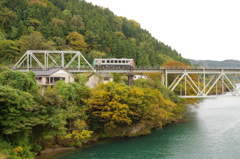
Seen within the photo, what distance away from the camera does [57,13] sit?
6850cm

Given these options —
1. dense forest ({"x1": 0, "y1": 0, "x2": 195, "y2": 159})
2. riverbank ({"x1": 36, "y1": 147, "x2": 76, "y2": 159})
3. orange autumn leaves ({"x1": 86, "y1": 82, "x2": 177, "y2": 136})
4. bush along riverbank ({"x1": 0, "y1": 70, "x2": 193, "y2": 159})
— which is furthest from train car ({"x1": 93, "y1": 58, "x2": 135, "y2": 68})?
riverbank ({"x1": 36, "y1": 147, "x2": 76, "y2": 159})

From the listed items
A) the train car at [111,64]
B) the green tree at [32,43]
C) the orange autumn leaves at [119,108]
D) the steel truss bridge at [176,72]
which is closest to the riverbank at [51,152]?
the orange autumn leaves at [119,108]

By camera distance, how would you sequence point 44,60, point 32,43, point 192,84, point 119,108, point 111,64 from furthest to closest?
point 32,43
point 44,60
point 111,64
point 192,84
point 119,108

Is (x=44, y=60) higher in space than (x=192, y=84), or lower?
higher

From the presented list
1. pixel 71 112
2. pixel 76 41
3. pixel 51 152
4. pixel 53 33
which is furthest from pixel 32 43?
pixel 51 152

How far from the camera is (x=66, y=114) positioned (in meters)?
22.0

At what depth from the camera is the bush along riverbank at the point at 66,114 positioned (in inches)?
677

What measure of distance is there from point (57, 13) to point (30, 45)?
2289 cm

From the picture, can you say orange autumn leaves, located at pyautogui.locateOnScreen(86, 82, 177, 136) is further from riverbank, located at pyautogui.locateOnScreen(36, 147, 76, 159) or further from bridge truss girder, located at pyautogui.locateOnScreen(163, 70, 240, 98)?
bridge truss girder, located at pyautogui.locateOnScreen(163, 70, 240, 98)

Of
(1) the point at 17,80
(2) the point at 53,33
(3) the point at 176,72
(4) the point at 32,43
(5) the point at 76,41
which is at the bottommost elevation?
(1) the point at 17,80

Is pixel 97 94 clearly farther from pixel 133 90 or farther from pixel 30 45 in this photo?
pixel 30 45

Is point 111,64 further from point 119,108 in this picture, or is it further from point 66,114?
point 66,114

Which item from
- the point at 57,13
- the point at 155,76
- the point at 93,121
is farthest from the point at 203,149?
the point at 57,13

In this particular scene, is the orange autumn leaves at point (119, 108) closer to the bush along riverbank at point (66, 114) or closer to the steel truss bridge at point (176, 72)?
the bush along riverbank at point (66, 114)
